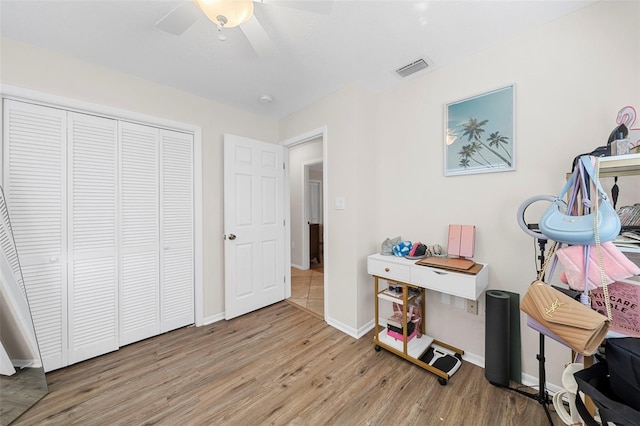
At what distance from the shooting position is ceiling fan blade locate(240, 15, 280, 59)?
1.31 meters

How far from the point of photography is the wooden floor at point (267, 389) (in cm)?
144

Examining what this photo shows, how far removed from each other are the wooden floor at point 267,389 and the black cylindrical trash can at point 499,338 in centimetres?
10

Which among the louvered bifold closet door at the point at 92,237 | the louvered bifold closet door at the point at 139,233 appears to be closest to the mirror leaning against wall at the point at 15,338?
the louvered bifold closet door at the point at 92,237

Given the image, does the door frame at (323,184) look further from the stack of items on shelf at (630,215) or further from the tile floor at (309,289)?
the stack of items on shelf at (630,215)

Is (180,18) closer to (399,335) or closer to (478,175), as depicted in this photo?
(478,175)

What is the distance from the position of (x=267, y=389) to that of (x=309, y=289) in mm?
1948

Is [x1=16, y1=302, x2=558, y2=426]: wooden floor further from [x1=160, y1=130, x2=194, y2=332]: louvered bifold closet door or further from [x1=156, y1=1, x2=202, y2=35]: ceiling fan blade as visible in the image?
[x1=156, y1=1, x2=202, y2=35]: ceiling fan blade

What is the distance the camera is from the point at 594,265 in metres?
1.00

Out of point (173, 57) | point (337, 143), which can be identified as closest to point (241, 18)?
point (173, 57)

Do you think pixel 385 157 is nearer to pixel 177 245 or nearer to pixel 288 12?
pixel 288 12

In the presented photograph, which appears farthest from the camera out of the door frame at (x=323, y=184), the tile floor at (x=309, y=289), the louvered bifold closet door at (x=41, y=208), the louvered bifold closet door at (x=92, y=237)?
the tile floor at (x=309, y=289)

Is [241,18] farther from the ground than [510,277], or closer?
farther from the ground

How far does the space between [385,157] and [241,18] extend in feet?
5.69

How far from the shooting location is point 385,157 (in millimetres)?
2492
